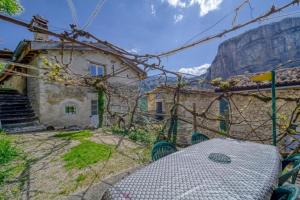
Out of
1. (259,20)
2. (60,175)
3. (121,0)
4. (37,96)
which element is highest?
(121,0)

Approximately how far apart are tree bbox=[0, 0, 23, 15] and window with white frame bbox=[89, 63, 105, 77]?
5.63m

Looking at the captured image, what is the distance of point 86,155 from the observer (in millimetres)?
4480

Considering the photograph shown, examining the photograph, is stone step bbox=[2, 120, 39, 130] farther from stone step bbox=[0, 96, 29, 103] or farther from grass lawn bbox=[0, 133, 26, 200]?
grass lawn bbox=[0, 133, 26, 200]

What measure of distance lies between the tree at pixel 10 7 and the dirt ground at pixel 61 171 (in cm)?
500

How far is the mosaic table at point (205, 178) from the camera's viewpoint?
49.3 inches

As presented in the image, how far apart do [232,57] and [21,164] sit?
74.9 meters

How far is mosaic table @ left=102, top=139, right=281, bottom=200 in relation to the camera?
125cm

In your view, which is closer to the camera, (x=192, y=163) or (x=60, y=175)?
(x=192, y=163)

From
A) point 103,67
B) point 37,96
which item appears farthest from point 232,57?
point 37,96

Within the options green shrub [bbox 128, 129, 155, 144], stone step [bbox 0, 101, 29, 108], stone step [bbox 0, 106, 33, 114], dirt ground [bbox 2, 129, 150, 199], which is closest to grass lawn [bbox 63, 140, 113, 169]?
dirt ground [bbox 2, 129, 150, 199]

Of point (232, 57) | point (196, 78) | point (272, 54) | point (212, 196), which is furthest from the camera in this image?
point (232, 57)

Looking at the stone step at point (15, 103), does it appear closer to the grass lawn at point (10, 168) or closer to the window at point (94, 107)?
the window at point (94, 107)

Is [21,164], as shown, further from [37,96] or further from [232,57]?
[232,57]

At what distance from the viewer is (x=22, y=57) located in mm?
11555
